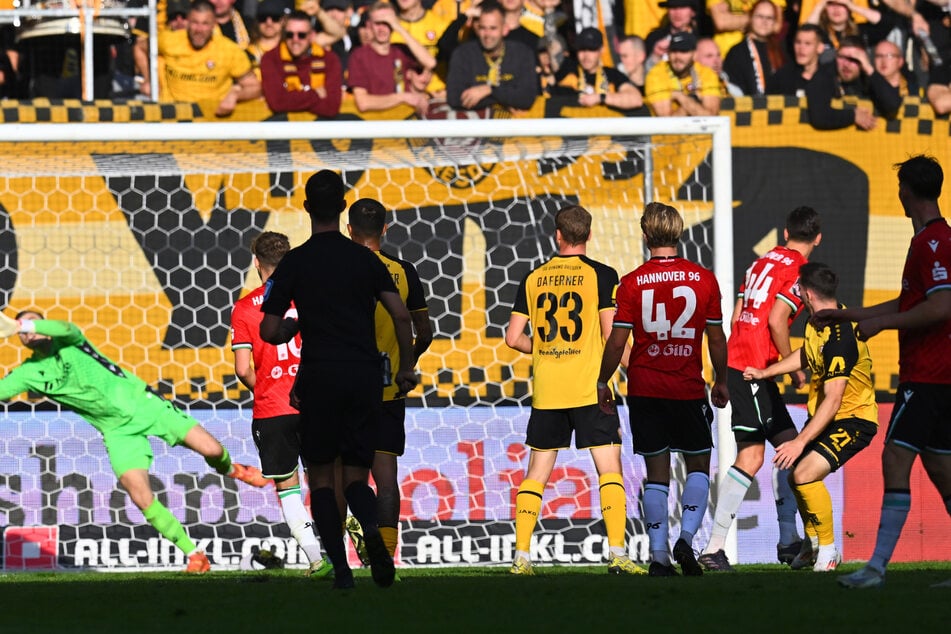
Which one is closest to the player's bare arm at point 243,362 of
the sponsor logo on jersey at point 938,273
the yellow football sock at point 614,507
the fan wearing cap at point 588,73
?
the yellow football sock at point 614,507

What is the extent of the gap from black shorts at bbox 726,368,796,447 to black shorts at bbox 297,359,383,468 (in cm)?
317

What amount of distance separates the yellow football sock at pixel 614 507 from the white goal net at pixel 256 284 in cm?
247

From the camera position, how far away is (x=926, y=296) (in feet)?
19.6

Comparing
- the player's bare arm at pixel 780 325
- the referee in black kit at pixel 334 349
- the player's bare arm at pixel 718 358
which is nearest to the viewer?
the referee in black kit at pixel 334 349

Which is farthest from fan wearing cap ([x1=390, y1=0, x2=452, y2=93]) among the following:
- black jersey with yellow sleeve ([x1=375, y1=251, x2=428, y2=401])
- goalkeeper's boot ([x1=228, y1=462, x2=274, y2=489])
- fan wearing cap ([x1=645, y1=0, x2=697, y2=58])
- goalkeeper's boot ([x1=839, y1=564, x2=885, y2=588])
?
goalkeeper's boot ([x1=839, y1=564, x2=885, y2=588])

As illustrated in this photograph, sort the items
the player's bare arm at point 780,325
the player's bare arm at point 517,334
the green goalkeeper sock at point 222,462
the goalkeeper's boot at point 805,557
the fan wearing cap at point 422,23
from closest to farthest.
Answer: the player's bare arm at point 517,334 < the goalkeeper's boot at point 805,557 < the player's bare arm at point 780,325 < the green goalkeeper sock at point 222,462 < the fan wearing cap at point 422,23

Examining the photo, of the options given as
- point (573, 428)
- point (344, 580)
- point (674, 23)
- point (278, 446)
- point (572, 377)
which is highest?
point (674, 23)

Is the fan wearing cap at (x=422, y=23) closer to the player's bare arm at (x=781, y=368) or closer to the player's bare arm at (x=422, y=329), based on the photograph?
the player's bare arm at (x=781, y=368)

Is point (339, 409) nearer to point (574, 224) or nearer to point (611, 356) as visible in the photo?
point (611, 356)

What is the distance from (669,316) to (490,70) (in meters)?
4.58

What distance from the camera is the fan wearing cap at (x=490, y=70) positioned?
35.7ft

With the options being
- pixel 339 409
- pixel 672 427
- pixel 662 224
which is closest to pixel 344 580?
pixel 339 409

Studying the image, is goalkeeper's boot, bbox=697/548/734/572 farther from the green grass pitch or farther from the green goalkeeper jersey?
the green goalkeeper jersey

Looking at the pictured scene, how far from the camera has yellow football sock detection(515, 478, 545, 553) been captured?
25.0 feet
